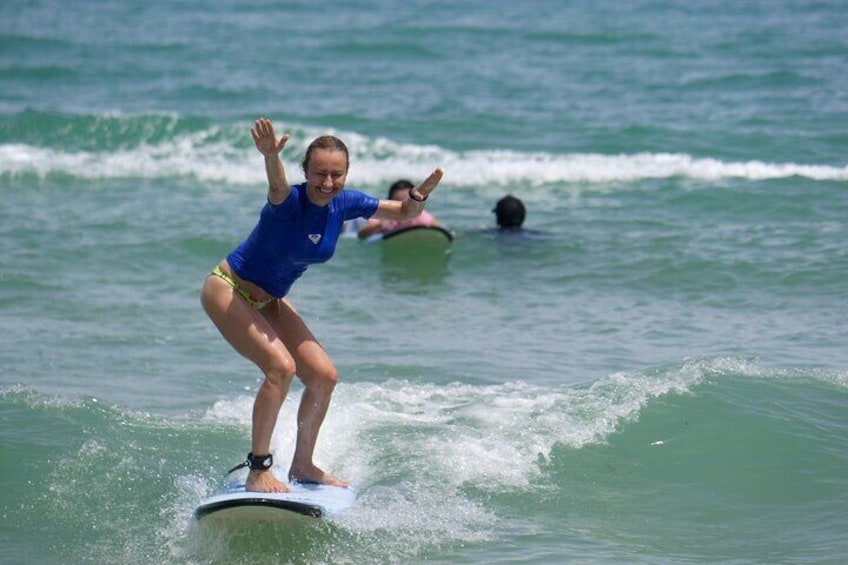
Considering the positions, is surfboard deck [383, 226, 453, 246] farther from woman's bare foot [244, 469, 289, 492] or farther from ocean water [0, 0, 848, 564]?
woman's bare foot [244, 469, 289, 492]

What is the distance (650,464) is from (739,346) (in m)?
2.86

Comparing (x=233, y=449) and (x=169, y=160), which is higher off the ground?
(x=169, y=160)

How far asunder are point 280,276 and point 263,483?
3.57 feet

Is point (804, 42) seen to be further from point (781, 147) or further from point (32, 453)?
point (32, 453)

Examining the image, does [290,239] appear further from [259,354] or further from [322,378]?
[322,378]

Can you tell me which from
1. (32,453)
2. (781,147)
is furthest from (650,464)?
(781,147)

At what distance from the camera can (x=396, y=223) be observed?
610 inches

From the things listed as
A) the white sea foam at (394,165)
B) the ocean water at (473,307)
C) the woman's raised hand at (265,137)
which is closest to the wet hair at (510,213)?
the ocean water at (473,307)

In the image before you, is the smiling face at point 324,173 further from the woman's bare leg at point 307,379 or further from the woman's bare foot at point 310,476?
the woman's bare foot at point 310,476

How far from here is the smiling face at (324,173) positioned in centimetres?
691

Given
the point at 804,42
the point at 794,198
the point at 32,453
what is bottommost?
the point at 32,453

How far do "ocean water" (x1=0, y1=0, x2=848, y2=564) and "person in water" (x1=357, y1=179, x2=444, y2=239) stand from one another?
0.31m

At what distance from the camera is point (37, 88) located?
27.7 meters

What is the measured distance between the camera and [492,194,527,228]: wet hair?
15984 mm
